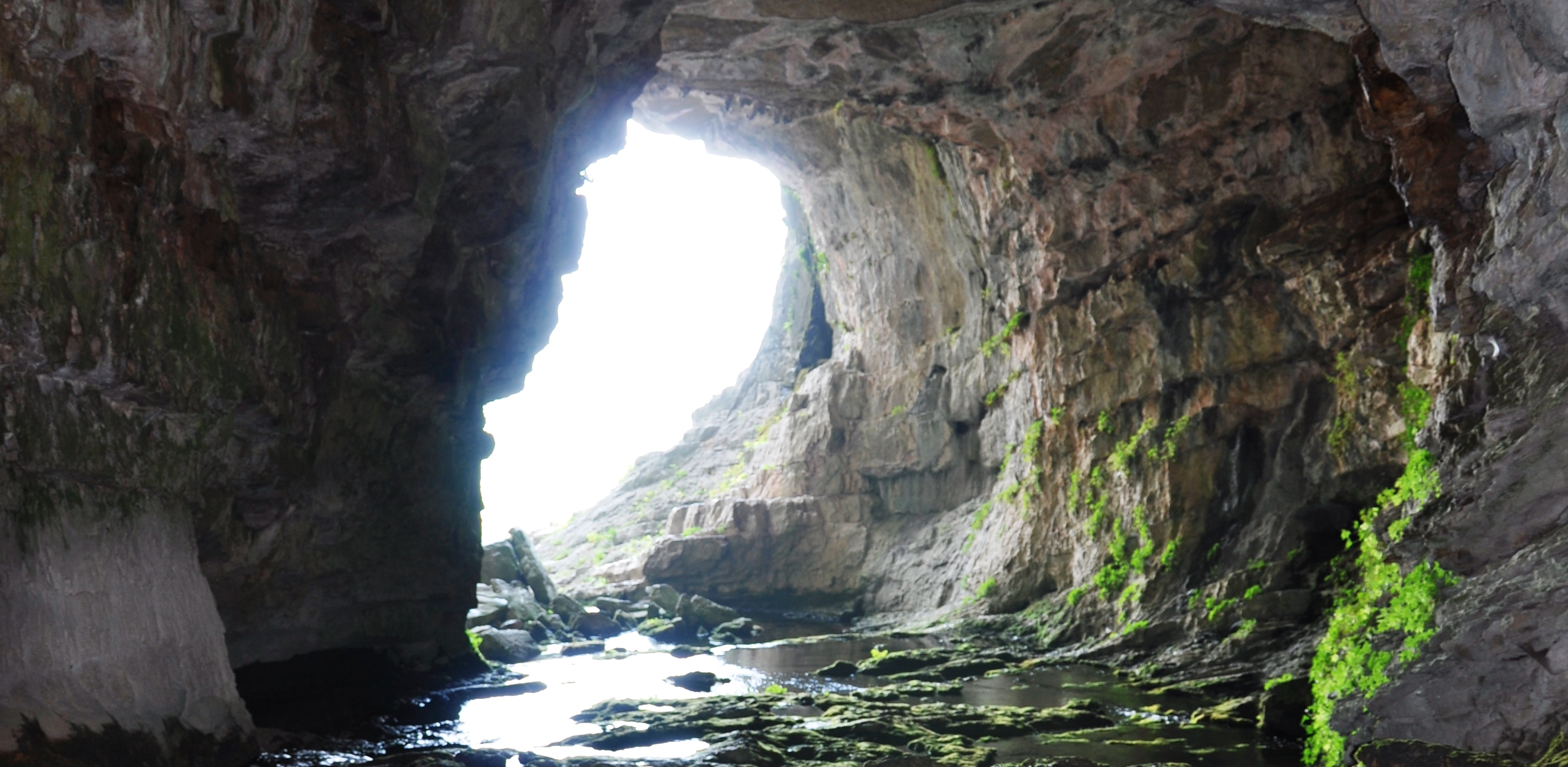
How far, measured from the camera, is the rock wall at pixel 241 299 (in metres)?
7.02

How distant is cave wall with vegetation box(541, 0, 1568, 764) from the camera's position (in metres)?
7.61

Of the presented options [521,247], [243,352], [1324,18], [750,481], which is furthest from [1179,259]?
[750,481]

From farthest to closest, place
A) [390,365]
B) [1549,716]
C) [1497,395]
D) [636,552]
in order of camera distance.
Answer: [636,552], [390,365], [1497,395], [1549,716]

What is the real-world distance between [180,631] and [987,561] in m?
16.2

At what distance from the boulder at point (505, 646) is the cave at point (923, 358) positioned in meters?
0.80

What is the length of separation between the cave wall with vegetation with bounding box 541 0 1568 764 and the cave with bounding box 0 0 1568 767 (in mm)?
67

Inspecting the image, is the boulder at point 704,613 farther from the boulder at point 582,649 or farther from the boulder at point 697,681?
the boulder at point 697,681

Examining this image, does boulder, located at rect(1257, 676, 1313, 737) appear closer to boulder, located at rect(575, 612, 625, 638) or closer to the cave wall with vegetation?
the cave wall with vegetation

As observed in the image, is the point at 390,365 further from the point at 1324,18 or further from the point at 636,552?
the point at 636,552

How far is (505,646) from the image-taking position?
1900 centimetres

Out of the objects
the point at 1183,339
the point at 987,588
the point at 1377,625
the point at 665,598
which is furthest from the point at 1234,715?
the point at 665,598

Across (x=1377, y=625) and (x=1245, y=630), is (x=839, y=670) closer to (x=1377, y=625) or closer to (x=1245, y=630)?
(x=1245, y=630)

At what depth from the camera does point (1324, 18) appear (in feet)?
33.6

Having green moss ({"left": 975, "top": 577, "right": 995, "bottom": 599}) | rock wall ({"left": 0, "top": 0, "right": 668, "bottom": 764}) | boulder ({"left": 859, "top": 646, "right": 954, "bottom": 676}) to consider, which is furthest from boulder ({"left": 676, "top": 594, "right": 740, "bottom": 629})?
rock wall ({"left": 0, "top": 0, "right": 668, "bottom": 764})
